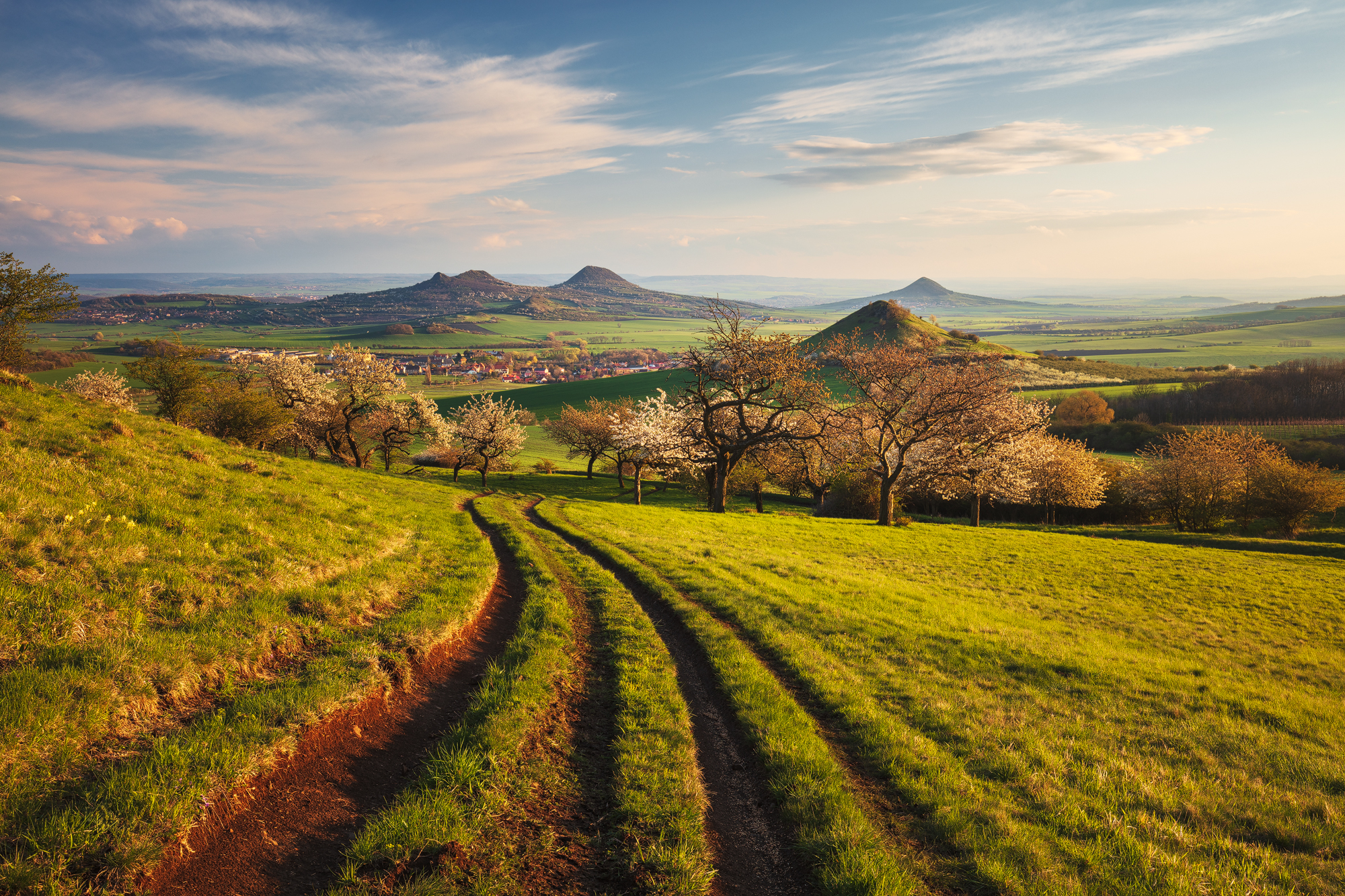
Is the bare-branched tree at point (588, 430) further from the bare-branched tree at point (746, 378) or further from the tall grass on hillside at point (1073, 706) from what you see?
the tall grass on hillside at point (1073, 706)

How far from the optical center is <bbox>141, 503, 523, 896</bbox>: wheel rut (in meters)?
5.44

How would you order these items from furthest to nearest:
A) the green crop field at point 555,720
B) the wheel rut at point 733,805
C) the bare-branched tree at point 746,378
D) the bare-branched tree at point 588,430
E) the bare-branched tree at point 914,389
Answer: the bare-branched tree at point 588,430 → the bare-branched tree at point 914,389 → the bare-branched tree at point 746,378 → the wheel rut at point 733,805 → the green crop field at point 555,720

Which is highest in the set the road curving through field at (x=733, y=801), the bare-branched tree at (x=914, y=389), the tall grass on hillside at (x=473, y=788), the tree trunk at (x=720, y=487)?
the bare-branched tree at (x=914, y=389)

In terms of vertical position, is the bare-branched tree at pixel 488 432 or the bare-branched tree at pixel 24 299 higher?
the bare-branched tree at pixel 24 299

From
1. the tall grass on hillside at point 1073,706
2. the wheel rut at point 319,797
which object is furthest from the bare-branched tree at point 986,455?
the wheel rut at point 319,797

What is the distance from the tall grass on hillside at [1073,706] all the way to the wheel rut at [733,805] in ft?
5.97

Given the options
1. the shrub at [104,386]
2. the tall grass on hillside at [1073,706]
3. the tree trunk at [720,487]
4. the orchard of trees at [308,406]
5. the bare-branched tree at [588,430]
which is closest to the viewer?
the tall grass on hillside at [1073,706]

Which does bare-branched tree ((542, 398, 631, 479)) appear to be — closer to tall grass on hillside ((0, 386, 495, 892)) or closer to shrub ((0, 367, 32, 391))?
shrub ((0, 367, 32, 391))

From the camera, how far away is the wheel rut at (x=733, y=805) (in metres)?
6.52

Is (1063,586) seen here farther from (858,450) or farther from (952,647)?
(858,450)

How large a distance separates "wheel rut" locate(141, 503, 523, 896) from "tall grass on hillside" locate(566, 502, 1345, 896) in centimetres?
692

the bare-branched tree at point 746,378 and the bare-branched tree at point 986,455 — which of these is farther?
the bare-branched tree at point 986,455

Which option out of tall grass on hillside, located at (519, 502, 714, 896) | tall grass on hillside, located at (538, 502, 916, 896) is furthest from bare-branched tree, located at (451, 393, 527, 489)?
tall grass on hillside, located at (538, 502, 916, 896)

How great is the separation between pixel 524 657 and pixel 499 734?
3.01m
